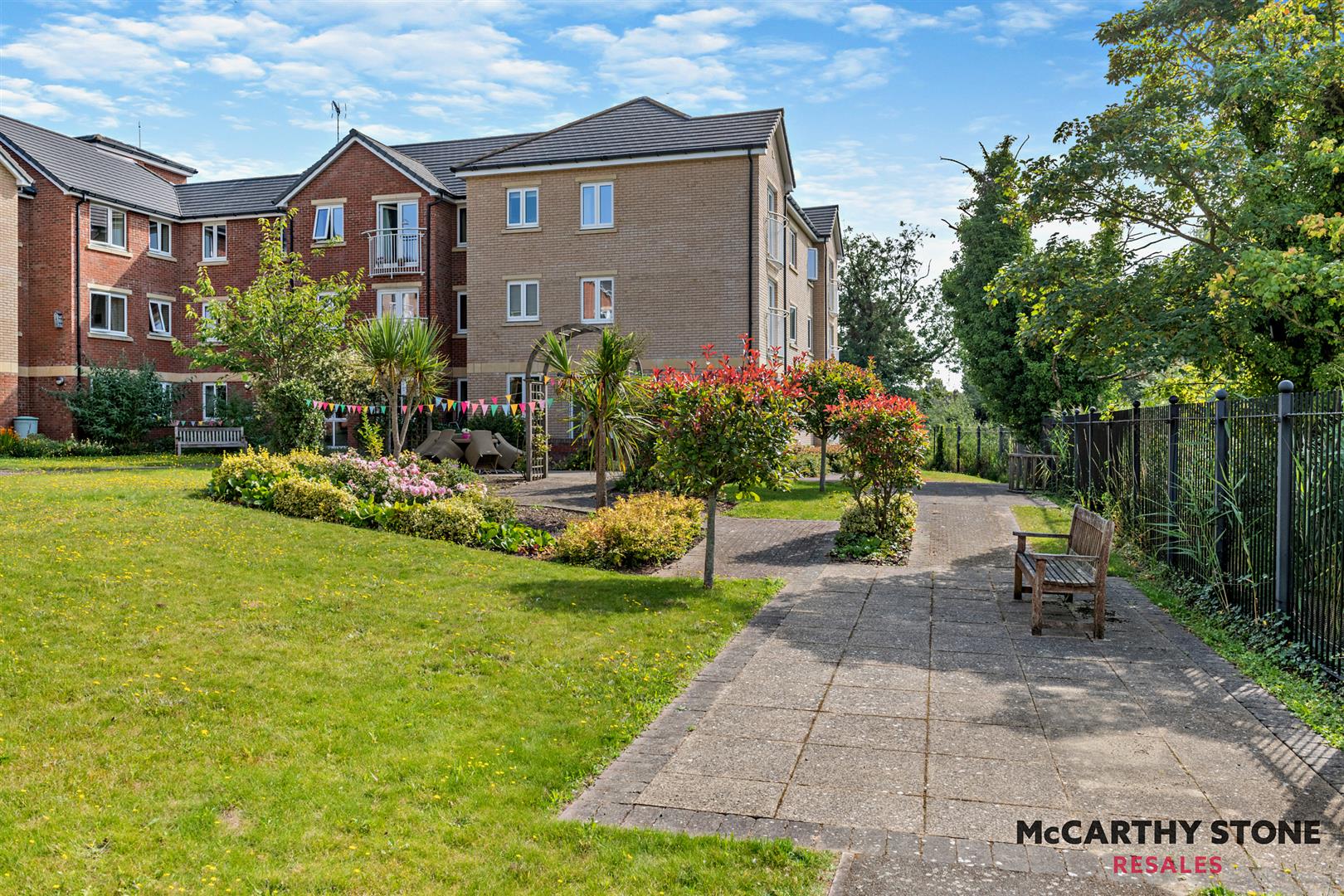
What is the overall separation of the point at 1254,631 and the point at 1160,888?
16.8 ft

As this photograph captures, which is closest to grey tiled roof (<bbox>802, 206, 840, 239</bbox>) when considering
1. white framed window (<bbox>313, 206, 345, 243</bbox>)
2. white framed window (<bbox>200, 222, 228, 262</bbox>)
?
white framed window (<bbox>313, 206, 345, 243</bbox>)

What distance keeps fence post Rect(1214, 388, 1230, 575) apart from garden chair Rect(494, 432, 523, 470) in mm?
18476

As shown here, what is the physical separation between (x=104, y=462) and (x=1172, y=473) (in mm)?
25972

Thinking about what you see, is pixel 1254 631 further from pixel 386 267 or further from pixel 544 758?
pixel 386 267

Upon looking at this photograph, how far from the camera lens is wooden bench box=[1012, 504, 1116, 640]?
332 inches

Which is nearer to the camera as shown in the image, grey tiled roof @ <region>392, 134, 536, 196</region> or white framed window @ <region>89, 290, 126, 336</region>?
white framed window @ <region>89, 290, 126, 336</region>

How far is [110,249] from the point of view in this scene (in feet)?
112

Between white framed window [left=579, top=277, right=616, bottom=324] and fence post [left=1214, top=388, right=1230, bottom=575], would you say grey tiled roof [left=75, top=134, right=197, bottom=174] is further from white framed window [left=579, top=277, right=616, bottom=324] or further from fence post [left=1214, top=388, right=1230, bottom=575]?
fence post [left=1214, top=388, right=1230, bottom=575]

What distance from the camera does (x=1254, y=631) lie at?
8125mm

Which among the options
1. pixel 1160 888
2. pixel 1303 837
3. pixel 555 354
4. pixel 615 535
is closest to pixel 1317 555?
pixel 1303 837

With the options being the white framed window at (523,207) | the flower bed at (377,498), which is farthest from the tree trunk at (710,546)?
the white framed window at (523,207)

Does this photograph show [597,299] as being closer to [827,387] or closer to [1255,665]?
[827,387]

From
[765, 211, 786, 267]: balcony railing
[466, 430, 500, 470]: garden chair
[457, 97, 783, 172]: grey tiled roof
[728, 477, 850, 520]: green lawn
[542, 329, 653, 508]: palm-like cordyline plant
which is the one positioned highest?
[457, 97, 783, 172]: grey tiled roof

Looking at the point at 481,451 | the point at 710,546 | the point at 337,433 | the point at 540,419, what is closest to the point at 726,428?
the point at 710,546
